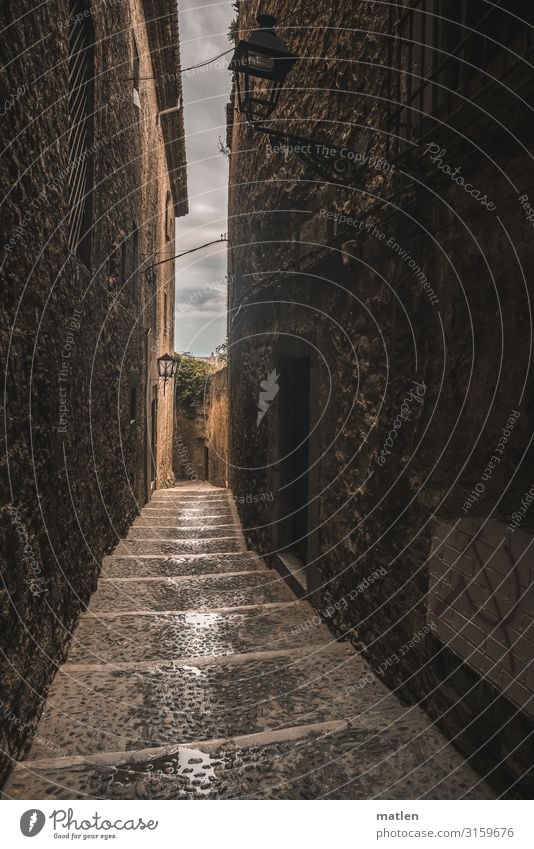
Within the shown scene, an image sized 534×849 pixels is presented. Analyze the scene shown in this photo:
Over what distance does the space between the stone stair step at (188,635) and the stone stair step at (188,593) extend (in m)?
0.26

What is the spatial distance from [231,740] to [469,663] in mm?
1345

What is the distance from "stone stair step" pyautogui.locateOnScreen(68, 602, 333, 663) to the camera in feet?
11.9

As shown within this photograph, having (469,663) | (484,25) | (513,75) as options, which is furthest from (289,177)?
(469,663)

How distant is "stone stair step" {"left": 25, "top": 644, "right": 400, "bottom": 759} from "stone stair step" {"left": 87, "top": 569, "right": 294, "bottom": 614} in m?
1.10

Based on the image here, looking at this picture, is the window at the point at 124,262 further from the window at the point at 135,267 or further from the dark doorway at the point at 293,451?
the dark doorway at the point at 293,451

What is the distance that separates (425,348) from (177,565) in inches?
158

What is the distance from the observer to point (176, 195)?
58.3 feet

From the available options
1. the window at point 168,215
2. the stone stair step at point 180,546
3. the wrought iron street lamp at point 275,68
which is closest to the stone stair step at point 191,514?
the stone stair step at point 180,546

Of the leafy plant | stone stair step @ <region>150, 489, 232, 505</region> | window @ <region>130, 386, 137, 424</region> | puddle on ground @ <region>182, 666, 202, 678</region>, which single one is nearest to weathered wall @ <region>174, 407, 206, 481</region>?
the leafy plant

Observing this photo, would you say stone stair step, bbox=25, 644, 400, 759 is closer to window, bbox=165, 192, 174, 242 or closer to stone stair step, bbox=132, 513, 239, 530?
stone stair step, bbox=132, 513, 239, 530

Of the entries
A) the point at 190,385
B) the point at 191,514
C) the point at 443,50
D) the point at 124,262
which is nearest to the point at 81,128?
the point at 124,262

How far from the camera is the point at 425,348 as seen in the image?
117 inches

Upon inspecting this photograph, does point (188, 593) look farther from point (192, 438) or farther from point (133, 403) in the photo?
point (192, 438)

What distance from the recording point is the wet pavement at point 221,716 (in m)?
2.34
